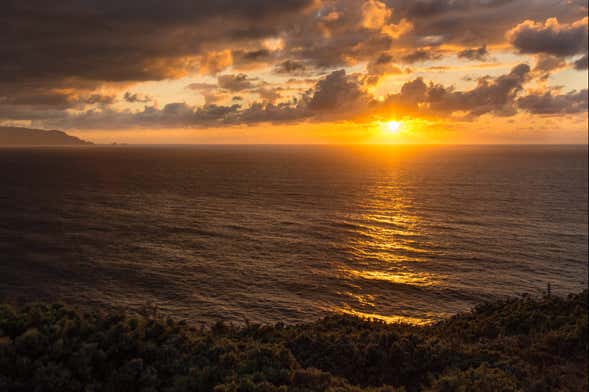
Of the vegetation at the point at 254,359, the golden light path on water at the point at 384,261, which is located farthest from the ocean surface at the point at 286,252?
the vegetation at the point at 254,359

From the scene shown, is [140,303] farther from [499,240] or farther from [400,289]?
[499,240]

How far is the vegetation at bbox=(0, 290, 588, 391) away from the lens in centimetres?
1750

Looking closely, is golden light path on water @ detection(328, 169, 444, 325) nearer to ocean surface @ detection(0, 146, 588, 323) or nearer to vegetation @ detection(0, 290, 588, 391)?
ocean surface @ detection(0, 146, 588, 323)

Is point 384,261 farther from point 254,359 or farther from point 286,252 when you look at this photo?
point 254,359

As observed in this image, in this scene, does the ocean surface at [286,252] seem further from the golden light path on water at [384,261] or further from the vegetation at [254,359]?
the vegetation at [254,359]

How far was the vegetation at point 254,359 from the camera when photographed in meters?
17.5

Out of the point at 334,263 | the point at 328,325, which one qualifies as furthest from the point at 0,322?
the point at 334,263

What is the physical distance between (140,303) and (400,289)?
3179 cm

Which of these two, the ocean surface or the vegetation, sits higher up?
the vegetation

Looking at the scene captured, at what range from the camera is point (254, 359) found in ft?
66.7

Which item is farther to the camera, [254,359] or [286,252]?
[286,252]

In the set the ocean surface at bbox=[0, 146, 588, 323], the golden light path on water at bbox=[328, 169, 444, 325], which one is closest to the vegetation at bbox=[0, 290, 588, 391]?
the ocean surface at bbox=[0, 146, 588, 323]

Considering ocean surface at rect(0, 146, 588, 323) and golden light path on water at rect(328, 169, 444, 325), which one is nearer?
golden light path on water at rect(328, 169, 444, 325)

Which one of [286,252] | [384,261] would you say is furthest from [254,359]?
[286,252]
